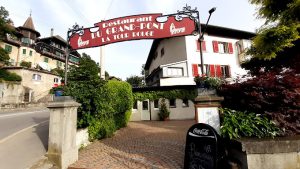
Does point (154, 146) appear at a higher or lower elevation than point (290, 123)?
lower

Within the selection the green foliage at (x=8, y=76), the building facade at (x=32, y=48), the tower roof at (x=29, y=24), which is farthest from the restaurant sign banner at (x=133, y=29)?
the tower roof at (x=29, y=24)

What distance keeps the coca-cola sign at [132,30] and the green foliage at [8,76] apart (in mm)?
27761

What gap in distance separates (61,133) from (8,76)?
31762 mm

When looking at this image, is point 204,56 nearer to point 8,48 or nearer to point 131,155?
point 131,155

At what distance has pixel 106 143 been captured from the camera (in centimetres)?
726

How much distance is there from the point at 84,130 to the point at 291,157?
614 centimetres

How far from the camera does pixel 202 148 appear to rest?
3.95m

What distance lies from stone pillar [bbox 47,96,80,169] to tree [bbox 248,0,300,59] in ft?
27.4

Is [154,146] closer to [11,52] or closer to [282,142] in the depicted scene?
[282,142]

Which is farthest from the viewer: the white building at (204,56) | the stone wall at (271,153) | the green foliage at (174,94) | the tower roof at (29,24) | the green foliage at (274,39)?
the tower roof at (29,24)

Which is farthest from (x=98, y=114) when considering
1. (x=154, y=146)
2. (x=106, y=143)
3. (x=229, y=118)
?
(x=229, y=118)

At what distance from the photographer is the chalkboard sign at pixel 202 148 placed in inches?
145

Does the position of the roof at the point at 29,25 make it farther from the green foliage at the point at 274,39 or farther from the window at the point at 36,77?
the green foliage at the point at 274,39

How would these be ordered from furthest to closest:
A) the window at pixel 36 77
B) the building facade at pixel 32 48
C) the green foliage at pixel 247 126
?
1. the building facade at pixel 32 48
2. the window at pixel 36 77
3. the green foliage at pixel 247 126
